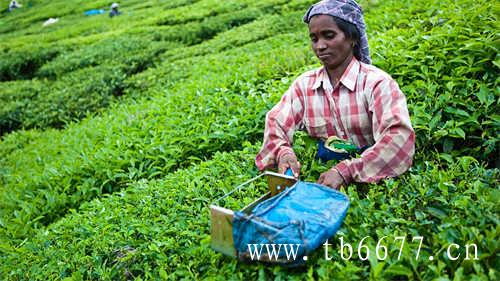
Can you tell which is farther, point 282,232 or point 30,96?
point 30,96

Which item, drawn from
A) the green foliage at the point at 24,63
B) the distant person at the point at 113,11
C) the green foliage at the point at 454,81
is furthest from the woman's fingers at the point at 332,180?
the distant person at the point at 113,11

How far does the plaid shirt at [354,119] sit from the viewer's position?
2244 millimetres

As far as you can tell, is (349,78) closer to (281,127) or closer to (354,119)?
(354,119)

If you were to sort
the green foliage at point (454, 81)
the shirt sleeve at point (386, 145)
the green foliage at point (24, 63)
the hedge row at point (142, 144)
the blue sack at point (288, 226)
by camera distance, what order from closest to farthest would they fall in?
the blue sack at point (288, 226) → the shirt sleeve at point (386, 145) → the green foliage at point (454, 81) → the hedge row at point (142, 144) → the green foliage at point (24, 63)

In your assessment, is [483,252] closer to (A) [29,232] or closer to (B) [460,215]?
(B) [460,215]

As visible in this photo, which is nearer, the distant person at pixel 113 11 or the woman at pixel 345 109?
the woman at pixel 345 109

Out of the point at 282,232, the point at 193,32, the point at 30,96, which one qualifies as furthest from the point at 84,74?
the point at 282,232

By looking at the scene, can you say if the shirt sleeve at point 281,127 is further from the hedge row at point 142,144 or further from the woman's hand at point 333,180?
the hedge row at point 142,144

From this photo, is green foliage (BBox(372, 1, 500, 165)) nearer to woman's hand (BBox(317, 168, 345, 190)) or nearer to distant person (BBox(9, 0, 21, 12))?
woman's hand (BBox(317, 168, 345, 190))

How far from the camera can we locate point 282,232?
5.81ft

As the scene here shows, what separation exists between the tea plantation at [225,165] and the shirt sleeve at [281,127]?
0.74ft

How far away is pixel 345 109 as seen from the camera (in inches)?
99.6

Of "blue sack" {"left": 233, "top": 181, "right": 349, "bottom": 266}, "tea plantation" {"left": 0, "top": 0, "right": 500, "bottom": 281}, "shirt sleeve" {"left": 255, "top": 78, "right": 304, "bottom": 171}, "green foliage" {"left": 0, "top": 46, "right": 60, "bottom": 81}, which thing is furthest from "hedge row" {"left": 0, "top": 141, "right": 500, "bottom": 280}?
"green foliage" {"left": 0, "top": 46, "right": 60, "bottom": 81}

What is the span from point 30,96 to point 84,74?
118cm
